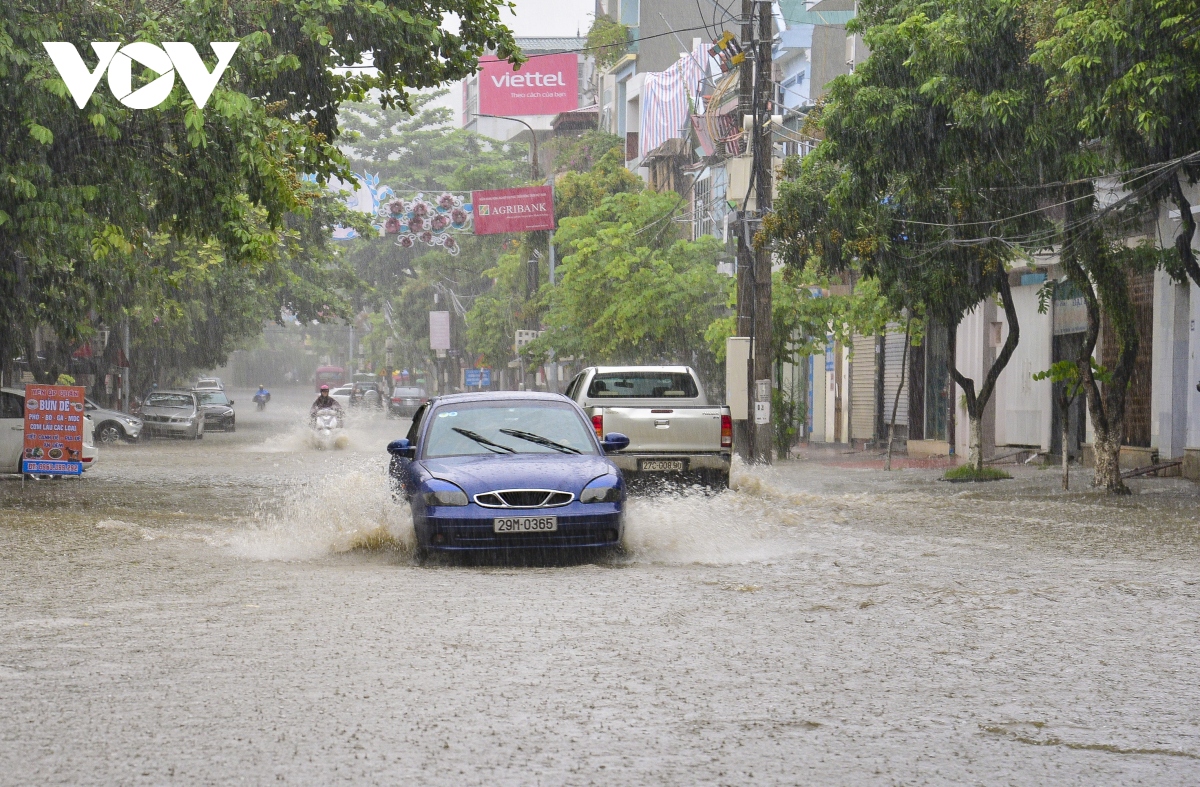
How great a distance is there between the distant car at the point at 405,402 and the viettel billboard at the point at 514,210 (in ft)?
47.4

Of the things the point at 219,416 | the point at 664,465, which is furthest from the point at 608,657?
the point at 219,416

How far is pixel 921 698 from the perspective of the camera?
7.02m

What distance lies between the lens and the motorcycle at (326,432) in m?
39.2

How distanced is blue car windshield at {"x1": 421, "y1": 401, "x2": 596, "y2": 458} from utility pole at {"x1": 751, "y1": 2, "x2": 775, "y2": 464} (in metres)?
12.8

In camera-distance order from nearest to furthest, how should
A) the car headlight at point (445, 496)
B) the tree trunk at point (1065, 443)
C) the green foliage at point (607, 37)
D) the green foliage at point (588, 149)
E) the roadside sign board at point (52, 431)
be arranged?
the car headlight at point (445, 496) → the tree trunk at point (1065, 443) → the roadside sign board at point (52, 431) → the green foliage at point (607, 37) → the green foliage at point (588, 149)

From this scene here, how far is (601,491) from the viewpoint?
12.3 metres

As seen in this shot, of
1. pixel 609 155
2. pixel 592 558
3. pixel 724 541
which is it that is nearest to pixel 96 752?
pixel 592 558

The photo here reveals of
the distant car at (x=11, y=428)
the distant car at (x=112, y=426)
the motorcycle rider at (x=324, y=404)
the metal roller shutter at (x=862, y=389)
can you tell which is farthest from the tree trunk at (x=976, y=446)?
the distant car at (x=112, y=426)

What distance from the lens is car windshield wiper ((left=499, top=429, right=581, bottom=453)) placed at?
1330cm

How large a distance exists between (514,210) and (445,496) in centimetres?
4290

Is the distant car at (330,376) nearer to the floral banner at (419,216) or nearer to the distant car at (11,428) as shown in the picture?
the floral banner at (419,216)

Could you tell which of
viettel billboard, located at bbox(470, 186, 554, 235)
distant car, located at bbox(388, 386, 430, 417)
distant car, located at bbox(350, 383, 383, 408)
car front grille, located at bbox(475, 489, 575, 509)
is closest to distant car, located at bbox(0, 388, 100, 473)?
car front grille, located at bbox(475, 489, 575, 509)

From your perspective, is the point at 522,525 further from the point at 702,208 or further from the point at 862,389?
the point at 702,208

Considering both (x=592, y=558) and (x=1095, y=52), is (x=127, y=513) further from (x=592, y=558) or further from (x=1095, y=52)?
(x=1095, y=52)
